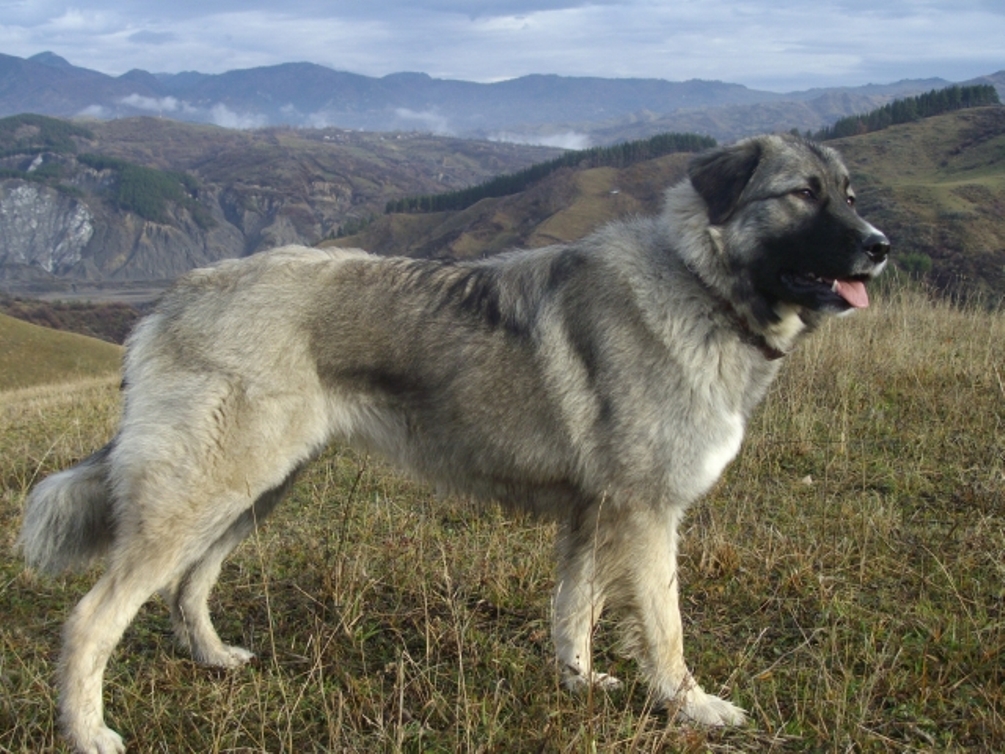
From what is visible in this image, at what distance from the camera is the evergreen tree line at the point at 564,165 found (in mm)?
115500

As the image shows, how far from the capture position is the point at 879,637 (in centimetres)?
333

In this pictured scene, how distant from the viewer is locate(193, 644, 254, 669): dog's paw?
3.43m

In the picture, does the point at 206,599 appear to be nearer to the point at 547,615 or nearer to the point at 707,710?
the point at 547,615

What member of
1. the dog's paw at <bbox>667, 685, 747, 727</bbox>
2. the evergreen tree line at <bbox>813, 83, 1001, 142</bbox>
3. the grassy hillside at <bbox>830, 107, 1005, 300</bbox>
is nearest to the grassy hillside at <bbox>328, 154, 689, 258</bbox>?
the evergreen tree line at <bbox>813, 83, 1001, 142</bbox>

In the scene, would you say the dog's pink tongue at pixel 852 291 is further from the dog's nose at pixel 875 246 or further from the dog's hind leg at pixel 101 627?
the dog's hind leg at pixel 101 627

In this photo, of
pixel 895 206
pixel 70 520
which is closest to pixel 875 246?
pixel 70 520

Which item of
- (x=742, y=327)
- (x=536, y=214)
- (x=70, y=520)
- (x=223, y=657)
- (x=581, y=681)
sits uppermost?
(x=742, y=327)

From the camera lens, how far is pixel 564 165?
4764 inches

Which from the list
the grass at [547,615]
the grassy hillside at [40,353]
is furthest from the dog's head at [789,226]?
the grassy hillside at [40,353]

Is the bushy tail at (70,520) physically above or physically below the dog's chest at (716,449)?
below

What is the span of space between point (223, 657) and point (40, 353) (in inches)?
2101

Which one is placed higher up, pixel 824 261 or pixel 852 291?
pixel 824 261

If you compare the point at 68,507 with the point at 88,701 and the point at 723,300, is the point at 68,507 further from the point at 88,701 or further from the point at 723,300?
the point at 723,300

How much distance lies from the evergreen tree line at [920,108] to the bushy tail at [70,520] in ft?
310
